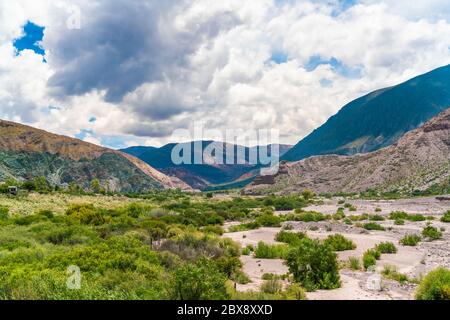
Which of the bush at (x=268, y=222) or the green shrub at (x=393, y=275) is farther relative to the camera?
the bush at (x=268, y=222)

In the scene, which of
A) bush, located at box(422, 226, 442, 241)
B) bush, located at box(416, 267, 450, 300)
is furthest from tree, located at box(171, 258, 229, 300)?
bush, located at box(422, 226, 442, 241)

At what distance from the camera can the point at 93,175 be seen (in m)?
152

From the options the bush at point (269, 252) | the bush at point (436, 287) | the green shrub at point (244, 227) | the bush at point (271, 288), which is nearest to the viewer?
the bush at point (436, 287)

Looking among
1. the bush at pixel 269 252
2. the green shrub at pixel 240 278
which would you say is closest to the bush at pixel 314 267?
the green shrub at pixel 240 278

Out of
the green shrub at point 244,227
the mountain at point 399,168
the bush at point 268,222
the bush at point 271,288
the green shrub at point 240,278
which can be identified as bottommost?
the green shrub at point 240,278

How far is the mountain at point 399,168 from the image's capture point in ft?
315

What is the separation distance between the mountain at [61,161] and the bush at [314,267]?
4445 inches

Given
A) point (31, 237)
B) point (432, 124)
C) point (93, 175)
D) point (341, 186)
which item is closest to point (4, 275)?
point (31, 237)

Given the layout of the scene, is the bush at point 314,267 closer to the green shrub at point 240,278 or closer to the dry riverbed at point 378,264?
the dry riverbed at point 378,264

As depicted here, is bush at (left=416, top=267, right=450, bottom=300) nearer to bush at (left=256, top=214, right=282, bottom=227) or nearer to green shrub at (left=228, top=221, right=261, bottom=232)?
green shrub at (left=228, top=221, right=261, bottom=232)

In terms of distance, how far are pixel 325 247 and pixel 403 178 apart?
9798cm

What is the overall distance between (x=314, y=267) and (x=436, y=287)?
4176 mm

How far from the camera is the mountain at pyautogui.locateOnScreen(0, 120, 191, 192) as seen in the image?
433ft
